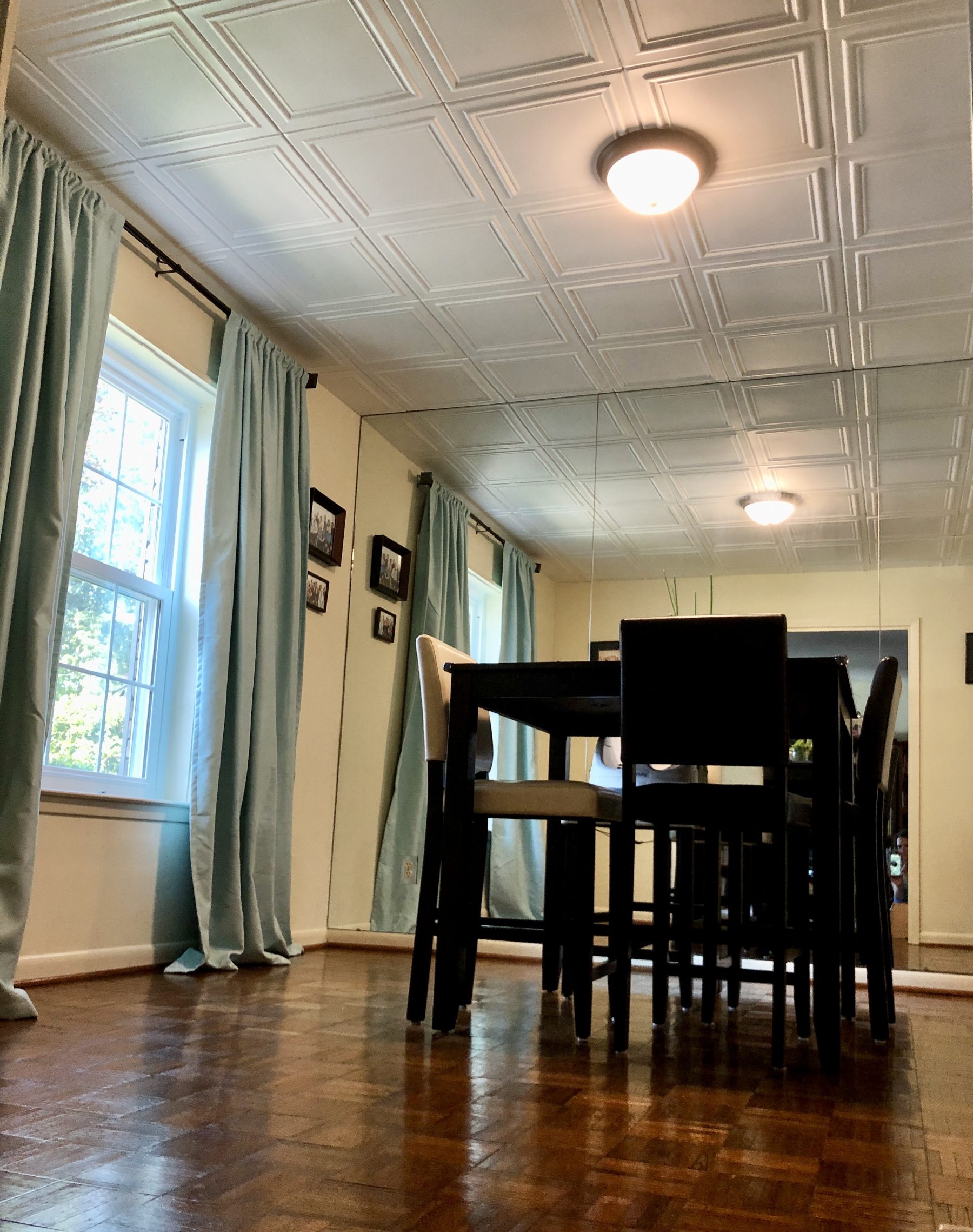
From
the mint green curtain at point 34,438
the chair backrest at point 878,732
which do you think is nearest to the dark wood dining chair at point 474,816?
the chair backrest at point 878,732

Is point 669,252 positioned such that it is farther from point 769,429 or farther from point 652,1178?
point 652,1178

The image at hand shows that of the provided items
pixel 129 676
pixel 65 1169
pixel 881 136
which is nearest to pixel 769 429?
pixel 881 136

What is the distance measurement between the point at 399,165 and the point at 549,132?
1.59 ft

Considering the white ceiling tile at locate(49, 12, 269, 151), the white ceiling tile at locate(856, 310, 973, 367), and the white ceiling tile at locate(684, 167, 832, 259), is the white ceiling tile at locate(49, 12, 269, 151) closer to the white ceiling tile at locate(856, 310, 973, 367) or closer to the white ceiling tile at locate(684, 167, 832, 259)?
the white ceiling tile at locate(684, 167, 832, 259)

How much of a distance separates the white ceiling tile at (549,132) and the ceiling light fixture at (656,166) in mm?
47

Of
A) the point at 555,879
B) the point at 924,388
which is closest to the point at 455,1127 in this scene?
the point at 555,879

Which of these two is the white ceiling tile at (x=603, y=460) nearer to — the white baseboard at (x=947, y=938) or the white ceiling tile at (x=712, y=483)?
the white ceiling tile at (x=712, y=483)

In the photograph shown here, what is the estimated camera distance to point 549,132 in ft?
10.1

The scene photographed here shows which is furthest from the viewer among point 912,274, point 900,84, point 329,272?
point 329,272

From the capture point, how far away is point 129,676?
12.5 ft

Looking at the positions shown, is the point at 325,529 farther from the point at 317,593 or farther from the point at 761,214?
the point at 761,214

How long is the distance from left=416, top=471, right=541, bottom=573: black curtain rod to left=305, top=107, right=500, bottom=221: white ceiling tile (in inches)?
71.3

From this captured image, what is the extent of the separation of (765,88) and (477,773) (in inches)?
82.3

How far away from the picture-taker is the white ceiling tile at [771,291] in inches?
146
